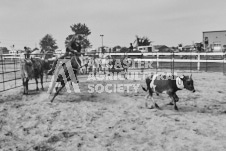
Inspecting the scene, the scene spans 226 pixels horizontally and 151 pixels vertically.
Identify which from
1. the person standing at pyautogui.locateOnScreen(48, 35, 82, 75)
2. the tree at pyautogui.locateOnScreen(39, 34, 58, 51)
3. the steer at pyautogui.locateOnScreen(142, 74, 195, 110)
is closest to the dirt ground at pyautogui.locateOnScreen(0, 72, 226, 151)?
the steer at pyautogui.locateOnScreen(142, 74, 195, 110)

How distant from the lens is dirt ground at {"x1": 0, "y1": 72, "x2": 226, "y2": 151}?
376cm

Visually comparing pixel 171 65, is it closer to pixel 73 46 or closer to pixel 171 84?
pixel 73 46

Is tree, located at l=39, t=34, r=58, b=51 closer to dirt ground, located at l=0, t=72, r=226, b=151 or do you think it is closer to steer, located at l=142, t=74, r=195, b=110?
dirt ground, located at l=0, t=72, r=226, b=151

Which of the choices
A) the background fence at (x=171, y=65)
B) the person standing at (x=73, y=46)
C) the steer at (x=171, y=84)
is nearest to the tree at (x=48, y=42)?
the background fence at (x=171, y=65)

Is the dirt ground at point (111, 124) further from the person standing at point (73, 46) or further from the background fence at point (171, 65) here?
the background fence at point (171, 65)

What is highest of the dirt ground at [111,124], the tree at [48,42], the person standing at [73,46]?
the tree at [48,42]

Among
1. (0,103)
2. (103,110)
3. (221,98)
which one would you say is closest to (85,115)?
(103,110)

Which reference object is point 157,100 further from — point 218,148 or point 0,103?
point 0,103

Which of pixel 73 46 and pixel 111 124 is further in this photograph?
pixel 73 46

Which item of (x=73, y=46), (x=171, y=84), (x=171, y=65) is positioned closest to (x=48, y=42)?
(x=171, y=65)

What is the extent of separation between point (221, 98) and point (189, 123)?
9.29ft

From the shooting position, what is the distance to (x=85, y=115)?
211 inches

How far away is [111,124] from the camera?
474 cm

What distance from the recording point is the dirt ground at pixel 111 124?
12.3 ft
